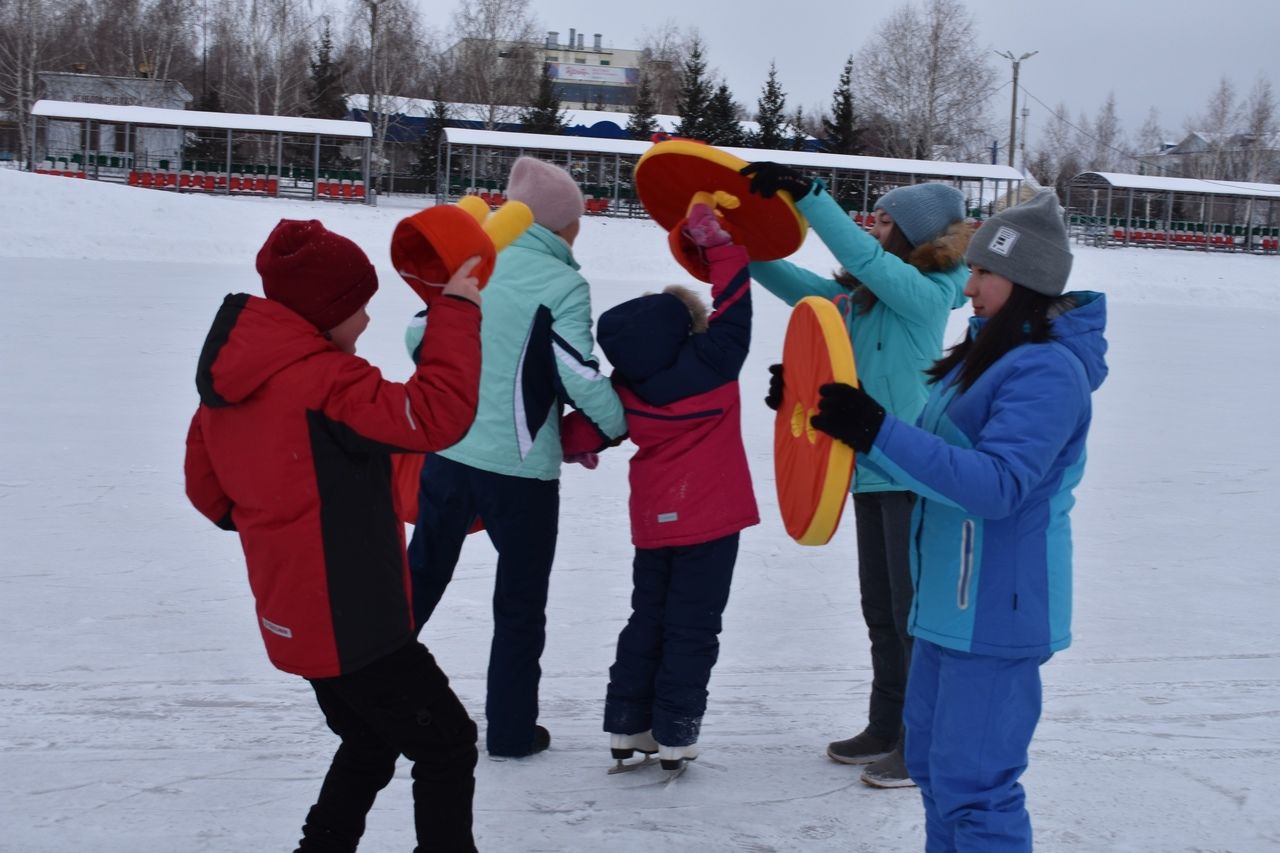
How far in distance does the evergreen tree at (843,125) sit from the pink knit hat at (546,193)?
41780mm

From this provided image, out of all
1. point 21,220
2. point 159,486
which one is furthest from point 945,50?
point 159,486

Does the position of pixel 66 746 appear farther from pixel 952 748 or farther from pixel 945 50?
pixel 945 50

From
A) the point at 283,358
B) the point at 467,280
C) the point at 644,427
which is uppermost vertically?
the point at 467,280

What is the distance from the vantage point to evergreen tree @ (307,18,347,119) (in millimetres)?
43500

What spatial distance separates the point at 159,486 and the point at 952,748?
459 cm

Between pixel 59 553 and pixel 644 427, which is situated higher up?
pixel 644 427

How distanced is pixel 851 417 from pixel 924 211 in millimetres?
1310

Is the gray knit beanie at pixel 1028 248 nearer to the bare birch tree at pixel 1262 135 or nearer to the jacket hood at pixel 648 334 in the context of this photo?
the jacket hood at pixel 648 334

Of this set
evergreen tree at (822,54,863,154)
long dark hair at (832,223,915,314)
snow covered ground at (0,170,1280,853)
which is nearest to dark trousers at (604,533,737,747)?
snow covered ground at (0,170,1280,853)

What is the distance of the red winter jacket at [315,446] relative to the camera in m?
2.17

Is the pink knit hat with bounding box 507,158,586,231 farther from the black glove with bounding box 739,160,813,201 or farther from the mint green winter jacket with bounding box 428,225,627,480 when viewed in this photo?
the black glove with bounding box 739,160,813,201

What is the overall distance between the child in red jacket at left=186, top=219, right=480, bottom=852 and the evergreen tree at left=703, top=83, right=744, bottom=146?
3936 cm

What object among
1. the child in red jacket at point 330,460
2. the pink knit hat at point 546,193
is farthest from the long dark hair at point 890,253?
the child in red jacket at point 330,460

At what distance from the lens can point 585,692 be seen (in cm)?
379
